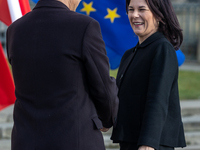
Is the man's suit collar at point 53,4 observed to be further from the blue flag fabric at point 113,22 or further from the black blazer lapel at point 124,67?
the blue flag fabric at point 113,22

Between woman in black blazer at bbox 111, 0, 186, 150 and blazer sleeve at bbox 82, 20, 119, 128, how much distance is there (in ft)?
0.68

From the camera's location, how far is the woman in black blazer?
196cm

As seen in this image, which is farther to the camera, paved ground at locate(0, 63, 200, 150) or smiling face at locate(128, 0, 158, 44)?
paved ground at locate(0, 63, 200, 150)

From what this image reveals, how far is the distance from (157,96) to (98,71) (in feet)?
1.29

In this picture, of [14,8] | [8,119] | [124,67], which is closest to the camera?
[124,67]

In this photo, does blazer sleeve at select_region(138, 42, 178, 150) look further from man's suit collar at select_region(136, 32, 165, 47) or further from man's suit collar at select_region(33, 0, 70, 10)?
man's suit collar at select_region(33, 0, 70, 10)

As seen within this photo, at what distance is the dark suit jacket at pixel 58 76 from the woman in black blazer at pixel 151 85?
0.31 m

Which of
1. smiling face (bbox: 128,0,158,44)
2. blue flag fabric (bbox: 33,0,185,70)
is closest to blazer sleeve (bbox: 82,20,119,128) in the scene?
smiling face (bbox: 128,0,158,44)

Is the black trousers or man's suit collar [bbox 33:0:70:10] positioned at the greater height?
man's suit collar [bbox 33:0:70:10]

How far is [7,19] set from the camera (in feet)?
10.5

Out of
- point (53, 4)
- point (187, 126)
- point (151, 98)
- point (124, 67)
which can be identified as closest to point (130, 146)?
point (151, 98)

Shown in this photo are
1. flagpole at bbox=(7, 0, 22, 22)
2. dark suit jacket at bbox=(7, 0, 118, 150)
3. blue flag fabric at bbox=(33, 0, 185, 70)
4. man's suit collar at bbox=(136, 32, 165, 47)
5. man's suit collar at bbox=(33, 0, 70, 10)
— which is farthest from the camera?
blue flag fabric at bbox=(33, 0, 185, 70)

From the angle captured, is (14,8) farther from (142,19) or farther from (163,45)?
(163,45)

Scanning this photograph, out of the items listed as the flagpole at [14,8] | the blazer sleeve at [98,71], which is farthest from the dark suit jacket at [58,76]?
the flagpole at [14,8]
